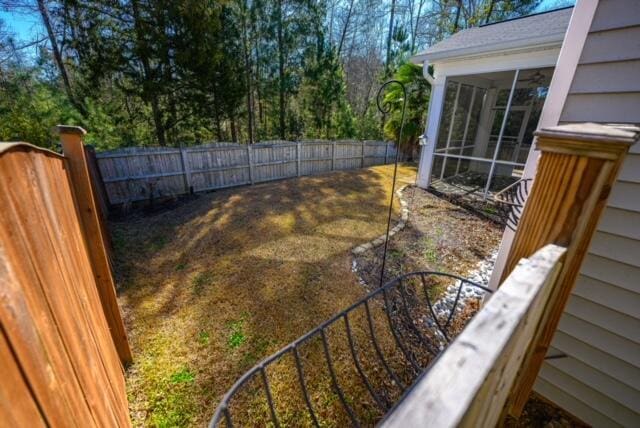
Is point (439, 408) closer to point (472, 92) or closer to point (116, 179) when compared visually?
point (116, 179)

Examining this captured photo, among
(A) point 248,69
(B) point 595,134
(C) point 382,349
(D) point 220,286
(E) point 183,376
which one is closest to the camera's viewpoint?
(B) point 595,134

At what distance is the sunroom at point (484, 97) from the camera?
4.89 meters

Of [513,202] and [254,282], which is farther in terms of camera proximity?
[254,282]

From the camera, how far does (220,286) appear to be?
3.16 meters

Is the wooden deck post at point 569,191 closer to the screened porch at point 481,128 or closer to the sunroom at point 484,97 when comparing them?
the sunroom at point 484,97

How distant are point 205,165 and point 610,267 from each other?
24.3ft

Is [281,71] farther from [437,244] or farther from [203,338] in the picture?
[203,338]

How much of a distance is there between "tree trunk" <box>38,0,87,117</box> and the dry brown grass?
17.5 ft

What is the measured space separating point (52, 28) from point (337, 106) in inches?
399

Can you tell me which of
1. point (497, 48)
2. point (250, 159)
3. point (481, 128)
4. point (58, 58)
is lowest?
point (250, 159)

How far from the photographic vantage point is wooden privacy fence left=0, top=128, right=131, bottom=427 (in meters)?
0.52

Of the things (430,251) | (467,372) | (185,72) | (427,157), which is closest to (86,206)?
(467,372)

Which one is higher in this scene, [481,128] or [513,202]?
[481,128]

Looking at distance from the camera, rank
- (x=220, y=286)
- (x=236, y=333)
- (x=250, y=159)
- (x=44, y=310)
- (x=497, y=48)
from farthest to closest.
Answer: (x=250, y=159) → (x=497, y=48) → (x=220, y=286) → (x=236, y=333) → (x=44, y=310)
